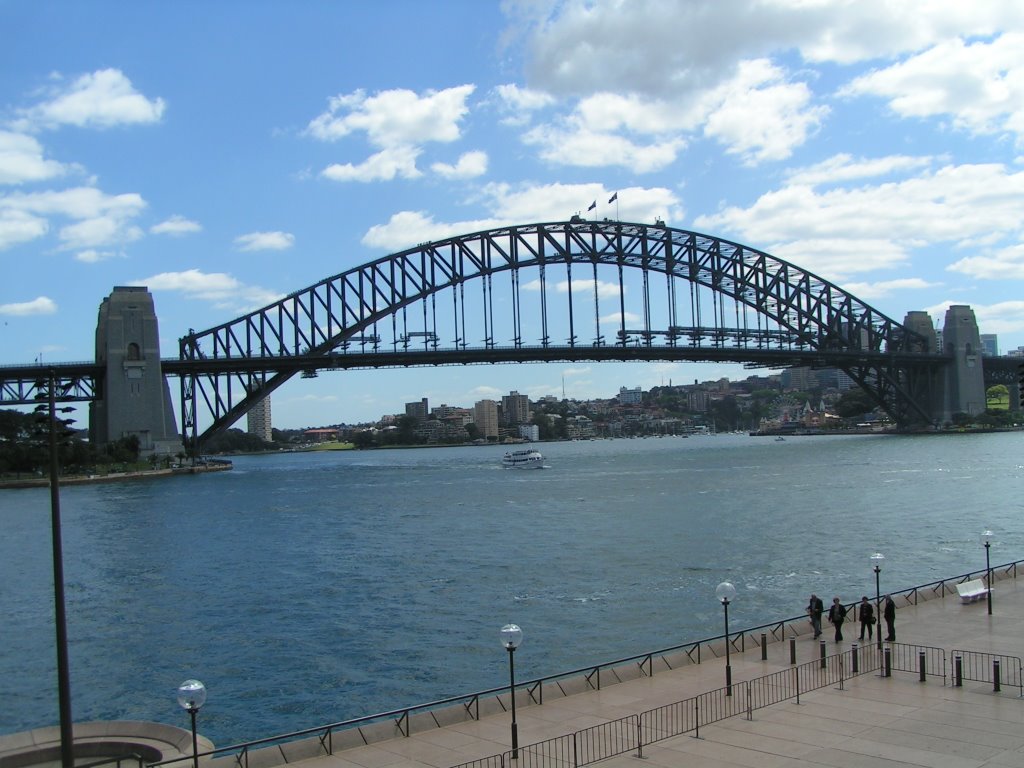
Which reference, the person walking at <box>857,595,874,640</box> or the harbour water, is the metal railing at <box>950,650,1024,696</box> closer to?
the person walking at <box>857,595,874,640</box>

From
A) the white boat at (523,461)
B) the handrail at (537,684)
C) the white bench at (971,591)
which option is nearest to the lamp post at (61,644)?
the handrail at (537,684)

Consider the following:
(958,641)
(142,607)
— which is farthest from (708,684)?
(142,607)

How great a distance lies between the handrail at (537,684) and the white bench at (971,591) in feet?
3.38

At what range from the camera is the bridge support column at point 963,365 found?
470 ft

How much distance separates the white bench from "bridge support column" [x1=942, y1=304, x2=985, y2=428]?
431ft

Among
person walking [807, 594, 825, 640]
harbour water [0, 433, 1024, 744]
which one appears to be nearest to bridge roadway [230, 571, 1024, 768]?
person walking [807, 594, 825, 640]

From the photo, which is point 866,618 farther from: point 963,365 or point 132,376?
point 963,365

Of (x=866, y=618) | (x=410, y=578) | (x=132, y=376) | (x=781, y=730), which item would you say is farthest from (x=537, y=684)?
(x=132, y=376)

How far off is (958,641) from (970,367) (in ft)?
451

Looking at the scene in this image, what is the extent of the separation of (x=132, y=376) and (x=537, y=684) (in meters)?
88.2

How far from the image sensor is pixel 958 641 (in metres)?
18.6

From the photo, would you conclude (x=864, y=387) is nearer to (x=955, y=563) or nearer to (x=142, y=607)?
(x=955, y=563)

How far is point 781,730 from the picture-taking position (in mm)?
13625

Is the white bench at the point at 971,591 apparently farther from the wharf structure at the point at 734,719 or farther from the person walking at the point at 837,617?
the person walking at the point at 837,617
